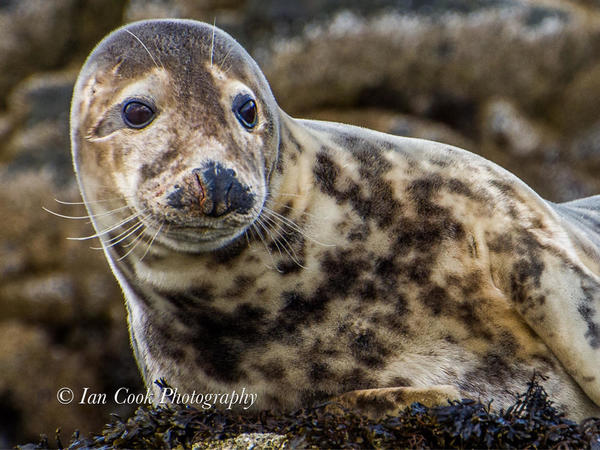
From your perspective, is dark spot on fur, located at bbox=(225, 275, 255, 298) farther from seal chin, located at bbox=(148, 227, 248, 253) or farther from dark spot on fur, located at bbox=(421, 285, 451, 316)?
dark spot on fur, located at bbox=(421, 285, 451, 316)

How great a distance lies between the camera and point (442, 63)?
7.93 metres

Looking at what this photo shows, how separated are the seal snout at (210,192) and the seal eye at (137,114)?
0.35 m

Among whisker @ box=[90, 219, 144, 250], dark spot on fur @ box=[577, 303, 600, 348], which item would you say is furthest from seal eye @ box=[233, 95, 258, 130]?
dark spot on fur @ box=[577, 303, 600, 348]

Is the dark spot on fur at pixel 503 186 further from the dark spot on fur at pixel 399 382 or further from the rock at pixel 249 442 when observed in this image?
the rock at pixel 249 442

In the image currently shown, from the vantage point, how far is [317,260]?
2730mm

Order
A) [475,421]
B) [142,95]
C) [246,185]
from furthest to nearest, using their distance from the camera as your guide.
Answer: [142,95] → [246,185] → [475,421]

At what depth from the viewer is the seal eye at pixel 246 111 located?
2637 mm

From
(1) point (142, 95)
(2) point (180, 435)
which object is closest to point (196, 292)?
(2) point (180, 435)

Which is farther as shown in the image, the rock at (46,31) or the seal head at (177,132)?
the rock at (46,31)

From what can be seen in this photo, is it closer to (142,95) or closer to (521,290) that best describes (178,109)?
(142,95)

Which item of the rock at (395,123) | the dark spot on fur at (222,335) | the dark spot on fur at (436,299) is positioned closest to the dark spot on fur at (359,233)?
the dark spot on fur at (436,299)

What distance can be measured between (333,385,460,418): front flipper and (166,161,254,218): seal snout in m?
0.76

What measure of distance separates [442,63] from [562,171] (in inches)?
70.1

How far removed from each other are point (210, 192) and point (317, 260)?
0.59 meters
